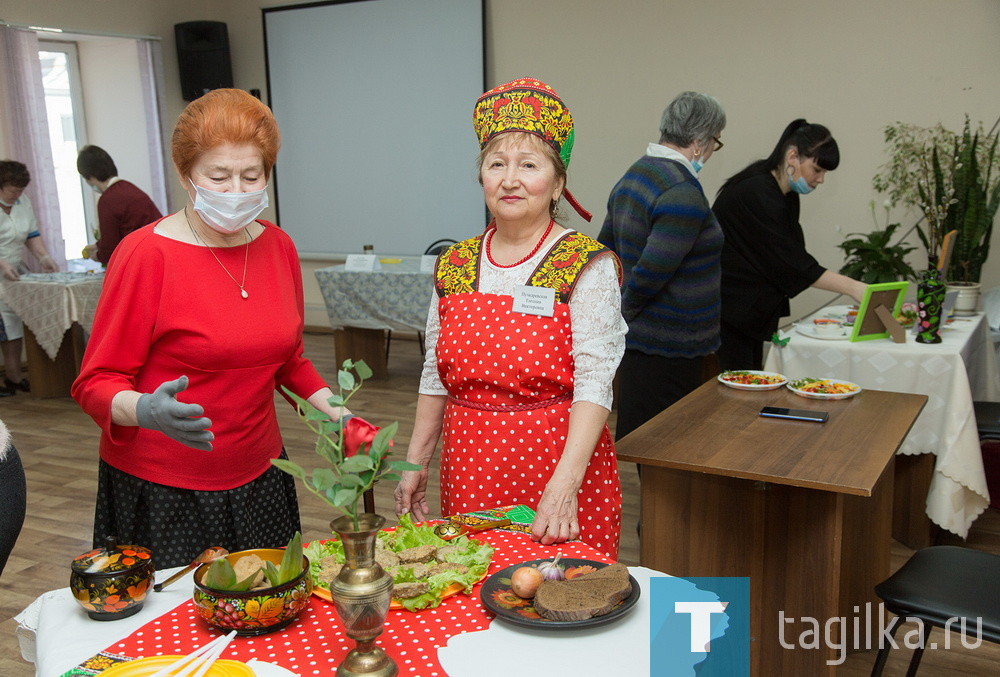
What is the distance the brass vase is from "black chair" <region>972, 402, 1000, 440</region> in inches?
107

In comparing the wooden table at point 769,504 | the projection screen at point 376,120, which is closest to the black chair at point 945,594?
the wooden table at point 769,504

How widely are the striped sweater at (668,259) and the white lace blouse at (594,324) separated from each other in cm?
121

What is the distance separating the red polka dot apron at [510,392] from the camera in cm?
163

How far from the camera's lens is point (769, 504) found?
221 centimetres

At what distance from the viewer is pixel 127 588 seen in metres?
1.18

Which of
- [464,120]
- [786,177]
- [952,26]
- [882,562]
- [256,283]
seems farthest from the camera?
[464,120]

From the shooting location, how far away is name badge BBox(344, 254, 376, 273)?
228 inches

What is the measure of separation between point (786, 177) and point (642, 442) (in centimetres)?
175

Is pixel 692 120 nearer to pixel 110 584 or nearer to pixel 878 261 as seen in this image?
pixel 878 261

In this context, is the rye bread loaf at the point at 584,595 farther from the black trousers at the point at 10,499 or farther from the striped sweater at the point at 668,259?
the striped sweater at the point at 668,259

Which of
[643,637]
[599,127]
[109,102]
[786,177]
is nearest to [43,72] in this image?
[109,102]

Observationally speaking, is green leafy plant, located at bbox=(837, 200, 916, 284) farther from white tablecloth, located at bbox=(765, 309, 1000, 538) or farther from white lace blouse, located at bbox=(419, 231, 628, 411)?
white lace blouse, located at bbox=(419, 231, 628, 411)

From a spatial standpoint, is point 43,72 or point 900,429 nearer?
point 900,429

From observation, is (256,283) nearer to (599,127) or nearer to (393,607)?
(393,607)
